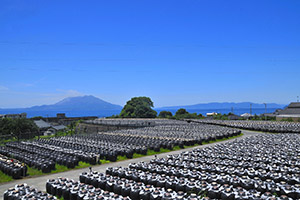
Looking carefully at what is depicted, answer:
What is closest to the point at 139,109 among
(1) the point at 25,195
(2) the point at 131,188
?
(2) the point at 131,188

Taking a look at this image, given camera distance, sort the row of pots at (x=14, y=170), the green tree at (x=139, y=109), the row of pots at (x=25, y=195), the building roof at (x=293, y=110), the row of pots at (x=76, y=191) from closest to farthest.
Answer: the row of pots at (x=76, y=191)
the row of pots at (x=25, y=195)
the row of pots at (x=14, y=170)
the building roof at (x=293, y=110)
the green tree at (x=139, y=109)

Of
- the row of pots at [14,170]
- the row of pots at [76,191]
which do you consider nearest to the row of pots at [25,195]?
the row of pots at [76,191]

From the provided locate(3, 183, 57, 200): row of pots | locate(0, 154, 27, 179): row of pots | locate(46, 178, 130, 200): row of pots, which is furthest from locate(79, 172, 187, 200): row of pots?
locate(0, 154, 27, 179): row of pots

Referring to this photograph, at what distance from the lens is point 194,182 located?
1670 cm

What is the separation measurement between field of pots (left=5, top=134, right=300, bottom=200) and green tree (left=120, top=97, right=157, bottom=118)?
74005 millimetres

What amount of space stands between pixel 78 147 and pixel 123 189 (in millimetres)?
20239

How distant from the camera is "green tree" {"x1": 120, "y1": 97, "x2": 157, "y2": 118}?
325 feet

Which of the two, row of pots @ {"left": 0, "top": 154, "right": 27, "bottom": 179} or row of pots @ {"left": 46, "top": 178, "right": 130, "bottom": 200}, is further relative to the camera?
row of pots @ {"left": 0, "top": 154, "right": 27, "bottom": 179}

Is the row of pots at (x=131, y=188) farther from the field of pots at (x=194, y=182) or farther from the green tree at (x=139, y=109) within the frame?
the green tree at (x=139, y=109)

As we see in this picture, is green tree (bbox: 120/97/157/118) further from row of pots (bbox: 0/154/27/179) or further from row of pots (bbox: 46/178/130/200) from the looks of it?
row of pots (bbox: 46/178/130/200)

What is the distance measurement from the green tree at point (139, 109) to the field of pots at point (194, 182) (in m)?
74.0

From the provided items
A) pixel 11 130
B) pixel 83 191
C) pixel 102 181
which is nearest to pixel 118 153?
pixel 102 181

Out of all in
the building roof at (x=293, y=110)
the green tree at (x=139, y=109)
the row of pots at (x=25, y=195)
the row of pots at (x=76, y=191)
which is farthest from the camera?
the green tree at (x=139, y=109)

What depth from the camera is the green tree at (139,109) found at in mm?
98938
